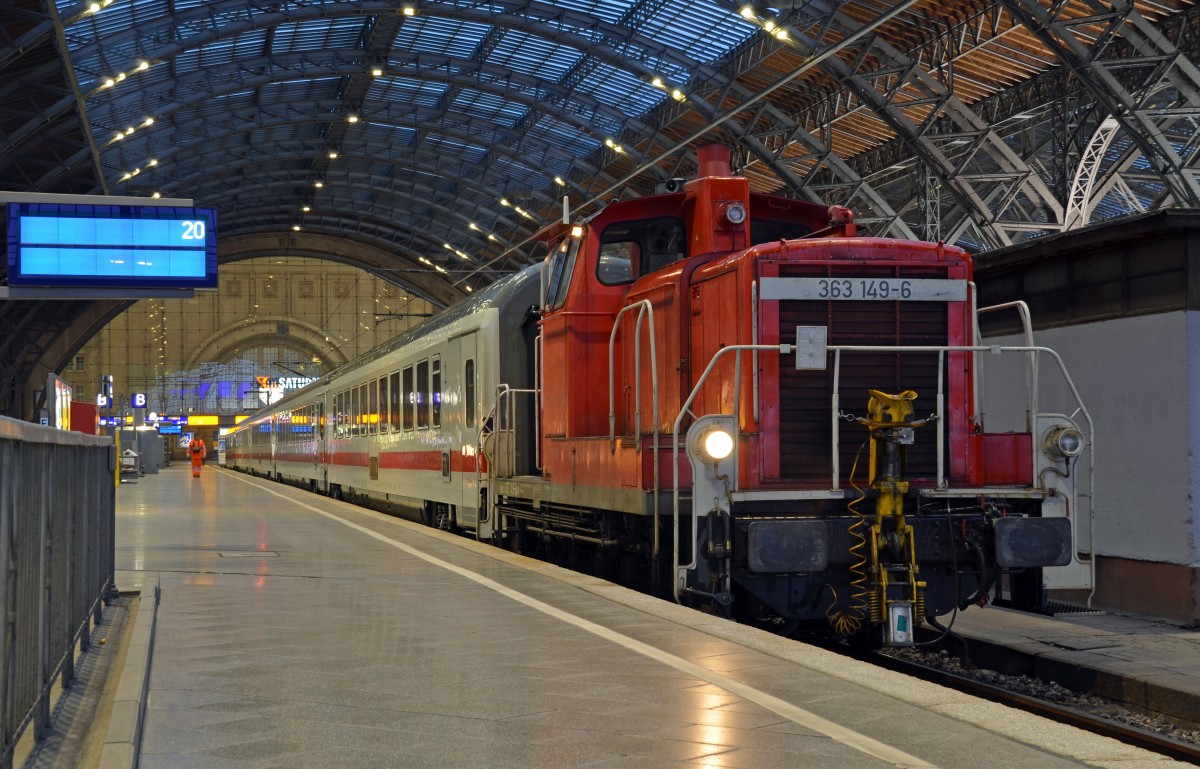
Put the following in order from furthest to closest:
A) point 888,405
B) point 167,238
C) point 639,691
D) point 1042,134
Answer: point 1042,134, point 167,238, point 888,405, point 639,691

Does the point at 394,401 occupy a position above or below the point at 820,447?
above

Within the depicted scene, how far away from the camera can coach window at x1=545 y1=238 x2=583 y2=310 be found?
34.1ft

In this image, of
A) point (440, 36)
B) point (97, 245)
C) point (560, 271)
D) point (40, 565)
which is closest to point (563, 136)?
point (440, 36)

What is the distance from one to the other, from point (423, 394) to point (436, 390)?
1.12m

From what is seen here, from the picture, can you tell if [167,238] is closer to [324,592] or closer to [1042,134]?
[324,592]

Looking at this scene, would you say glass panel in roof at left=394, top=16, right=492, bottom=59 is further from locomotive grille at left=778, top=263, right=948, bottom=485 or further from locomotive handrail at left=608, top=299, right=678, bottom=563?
locomotive grille at left=778, top=263, right=948, bottom=485

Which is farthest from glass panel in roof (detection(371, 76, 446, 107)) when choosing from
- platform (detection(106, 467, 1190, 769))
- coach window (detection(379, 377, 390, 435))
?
platform (detection(106, 467, 1190, 769))

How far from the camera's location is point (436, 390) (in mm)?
17391

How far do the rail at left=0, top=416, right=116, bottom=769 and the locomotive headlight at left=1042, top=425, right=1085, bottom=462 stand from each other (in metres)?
5.98

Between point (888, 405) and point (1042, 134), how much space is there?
2642 cm

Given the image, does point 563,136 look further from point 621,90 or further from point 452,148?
point 452,148

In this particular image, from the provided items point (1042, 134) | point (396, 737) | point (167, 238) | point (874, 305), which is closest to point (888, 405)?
point (874, 305)

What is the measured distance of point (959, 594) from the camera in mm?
7969

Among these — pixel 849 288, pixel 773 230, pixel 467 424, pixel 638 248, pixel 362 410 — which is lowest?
pixel 467 424
